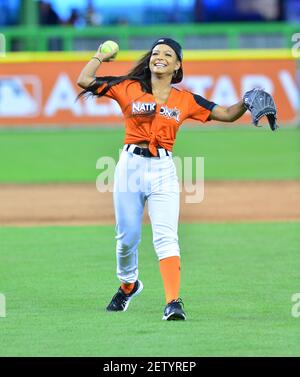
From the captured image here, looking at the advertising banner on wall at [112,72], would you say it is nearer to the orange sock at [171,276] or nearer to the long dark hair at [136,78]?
the long dark hair at [136,78]

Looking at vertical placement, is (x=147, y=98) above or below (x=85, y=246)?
below

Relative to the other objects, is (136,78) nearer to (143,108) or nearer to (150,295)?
(143,108)

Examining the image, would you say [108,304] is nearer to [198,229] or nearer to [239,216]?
[198,229]

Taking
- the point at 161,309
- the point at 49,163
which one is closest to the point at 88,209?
the point at 49,163

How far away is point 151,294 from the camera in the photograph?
825 centimetres

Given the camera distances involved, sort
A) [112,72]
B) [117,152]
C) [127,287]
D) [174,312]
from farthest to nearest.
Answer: [112,72], [117,152], [127,287], [174,312]

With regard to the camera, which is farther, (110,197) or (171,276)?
(110,197)

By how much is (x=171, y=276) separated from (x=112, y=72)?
51.6ft

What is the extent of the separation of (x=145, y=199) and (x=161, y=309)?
0.81 metres

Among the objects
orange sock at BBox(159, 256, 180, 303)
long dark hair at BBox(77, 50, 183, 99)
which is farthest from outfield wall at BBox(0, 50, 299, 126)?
orange sock at BBox(159, 256, 180, 303)

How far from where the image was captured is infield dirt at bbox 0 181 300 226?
13.5 metres

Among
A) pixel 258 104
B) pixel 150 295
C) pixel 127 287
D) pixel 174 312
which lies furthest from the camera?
pixel 150 295

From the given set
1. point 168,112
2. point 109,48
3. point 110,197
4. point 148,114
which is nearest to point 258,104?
point 168,112

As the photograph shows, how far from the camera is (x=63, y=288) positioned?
8.51 meters
